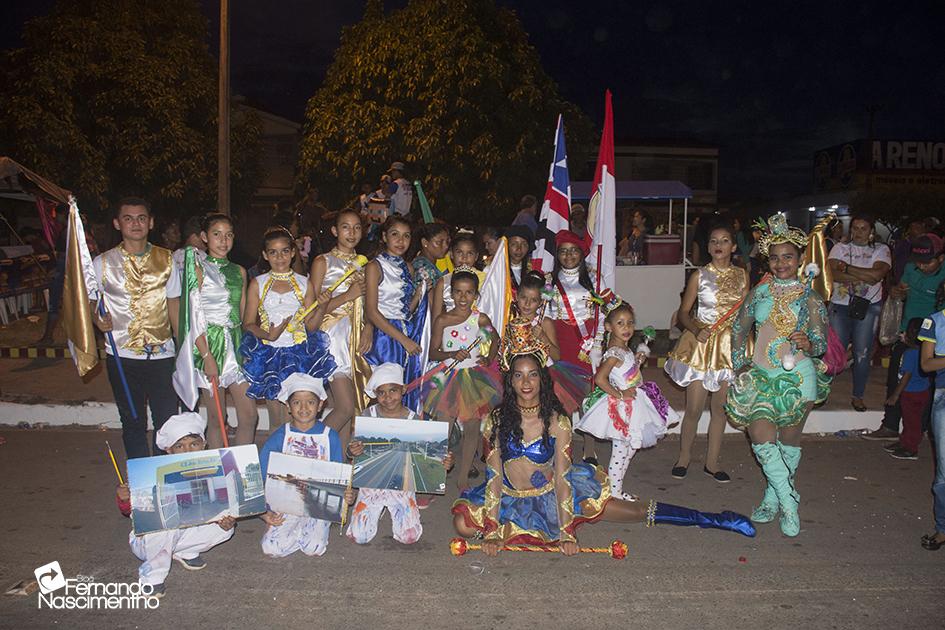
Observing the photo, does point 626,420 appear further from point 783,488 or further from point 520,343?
point 783,488

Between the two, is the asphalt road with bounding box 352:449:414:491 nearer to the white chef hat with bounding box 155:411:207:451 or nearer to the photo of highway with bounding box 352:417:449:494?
the photo of highway with bounding box 352:417:449:494

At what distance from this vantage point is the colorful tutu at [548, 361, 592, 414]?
5.62 meters

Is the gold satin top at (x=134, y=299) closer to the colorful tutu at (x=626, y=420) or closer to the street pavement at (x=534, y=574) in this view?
the street pavement at (x=534, y=574)

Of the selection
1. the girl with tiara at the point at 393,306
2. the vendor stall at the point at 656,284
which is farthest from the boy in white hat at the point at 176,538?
the vendor stall at the point at 656,284

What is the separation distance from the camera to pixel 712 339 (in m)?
5.93

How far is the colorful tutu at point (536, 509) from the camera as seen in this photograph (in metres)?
4.59

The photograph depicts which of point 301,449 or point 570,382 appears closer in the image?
point 301,449

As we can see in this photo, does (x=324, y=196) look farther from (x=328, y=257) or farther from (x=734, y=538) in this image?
(x=734, y=538)

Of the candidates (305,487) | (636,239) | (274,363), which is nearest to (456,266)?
(274,363)

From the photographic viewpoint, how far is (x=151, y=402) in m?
5.51

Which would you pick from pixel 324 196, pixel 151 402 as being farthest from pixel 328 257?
pixel 324 196

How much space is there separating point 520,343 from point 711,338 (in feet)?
5.33

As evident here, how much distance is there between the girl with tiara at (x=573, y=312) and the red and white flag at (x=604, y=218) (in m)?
0.36

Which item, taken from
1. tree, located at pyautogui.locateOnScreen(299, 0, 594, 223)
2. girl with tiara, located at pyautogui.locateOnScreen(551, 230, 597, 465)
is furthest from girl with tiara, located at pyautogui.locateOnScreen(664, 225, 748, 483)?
tree, located at pyautogui.locateOnScreen(299, 0, 594, 223)
